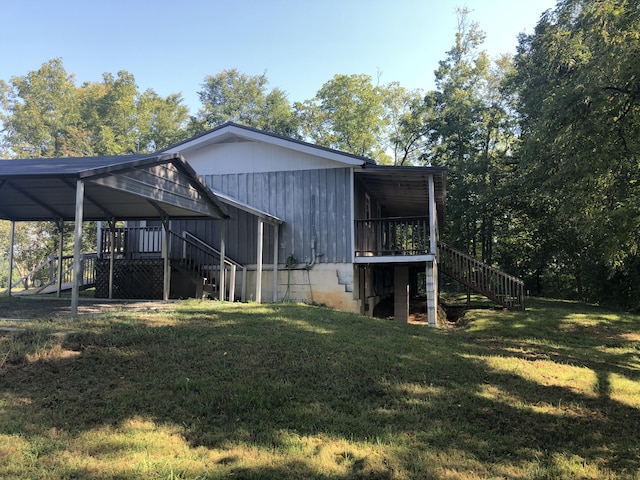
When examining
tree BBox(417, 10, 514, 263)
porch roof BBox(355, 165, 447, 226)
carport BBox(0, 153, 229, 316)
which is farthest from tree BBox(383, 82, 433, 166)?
carport BBox(0, 153, 229, 316)

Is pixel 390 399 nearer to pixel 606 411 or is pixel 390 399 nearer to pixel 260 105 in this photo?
pixel 606 411

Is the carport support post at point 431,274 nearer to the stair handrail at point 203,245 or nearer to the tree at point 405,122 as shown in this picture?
the stair handrail at point 203,245

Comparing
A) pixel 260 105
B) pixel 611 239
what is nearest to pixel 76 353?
pixel 611 239

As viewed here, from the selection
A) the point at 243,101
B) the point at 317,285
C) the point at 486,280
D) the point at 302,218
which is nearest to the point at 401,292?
the point at 486,280

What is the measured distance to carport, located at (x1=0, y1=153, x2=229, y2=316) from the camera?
275 inches

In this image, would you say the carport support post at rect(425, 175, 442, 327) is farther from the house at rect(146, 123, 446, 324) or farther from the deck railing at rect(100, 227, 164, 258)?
the deck railing at rect(100, 227, 164, 258)

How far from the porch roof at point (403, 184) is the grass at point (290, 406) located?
18.9 ft

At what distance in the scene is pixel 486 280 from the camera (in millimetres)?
14898

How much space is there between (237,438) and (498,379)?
3.45 m

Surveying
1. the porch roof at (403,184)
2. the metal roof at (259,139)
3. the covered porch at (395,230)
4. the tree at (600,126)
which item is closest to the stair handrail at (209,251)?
the metal roof at (259,139)

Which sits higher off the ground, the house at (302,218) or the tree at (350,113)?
the tree at (350,113)

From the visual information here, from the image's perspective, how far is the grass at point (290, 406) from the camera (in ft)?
10.4

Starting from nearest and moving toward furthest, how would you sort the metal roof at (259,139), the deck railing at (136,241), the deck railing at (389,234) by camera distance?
the deck railing at (389,234)
the metal roof at (259,139)
the deck railing at (136,241)

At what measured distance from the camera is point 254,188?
13602 millimetres
